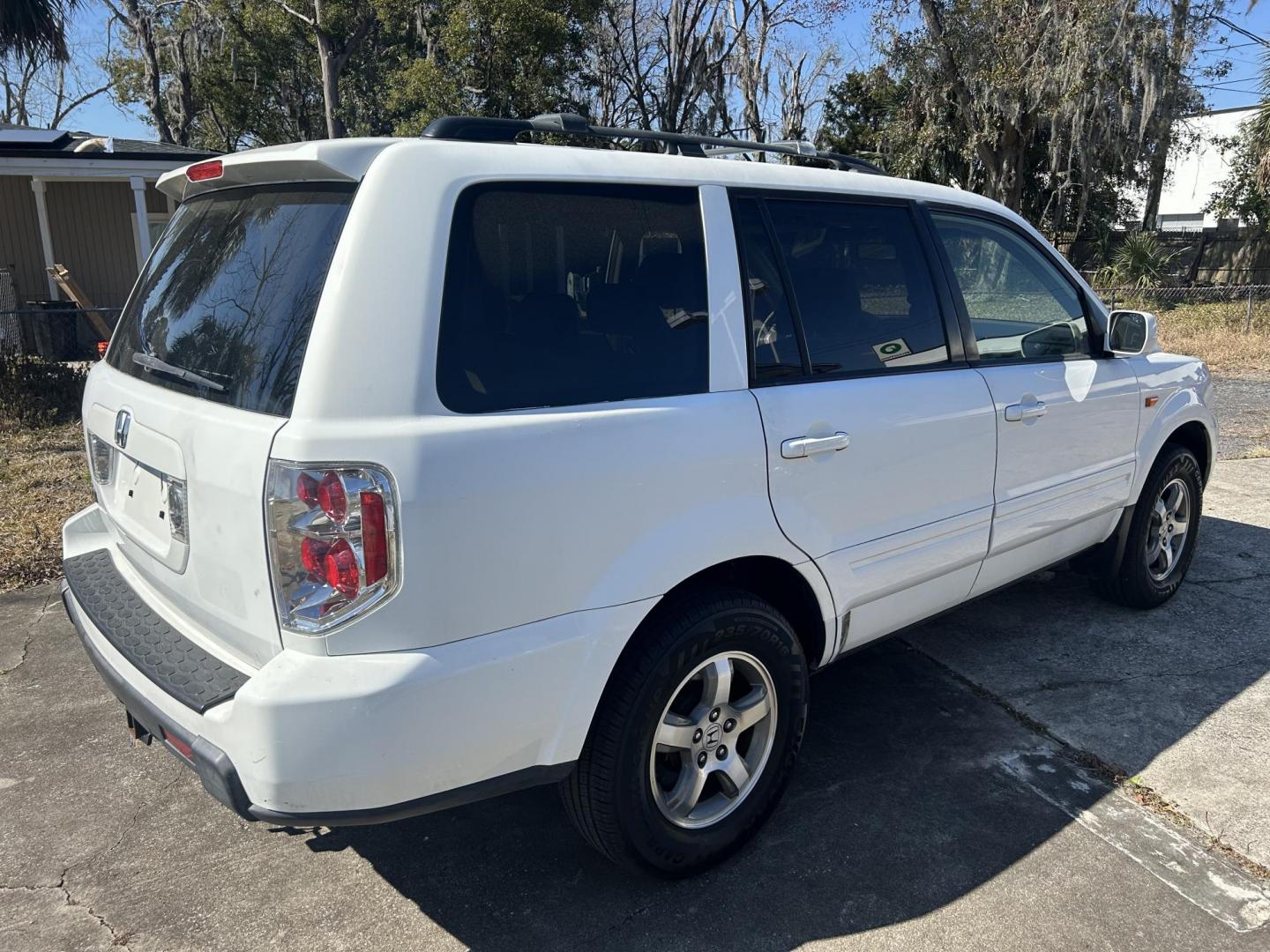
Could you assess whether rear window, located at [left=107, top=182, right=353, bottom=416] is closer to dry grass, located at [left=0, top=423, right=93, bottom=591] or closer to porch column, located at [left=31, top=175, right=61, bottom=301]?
dry grass, located at [left=0, top=423, right=93, bottom=591]

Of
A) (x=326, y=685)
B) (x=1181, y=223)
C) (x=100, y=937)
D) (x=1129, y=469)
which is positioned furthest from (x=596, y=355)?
(x=1181, y=223)

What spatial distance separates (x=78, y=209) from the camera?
54.3 feet

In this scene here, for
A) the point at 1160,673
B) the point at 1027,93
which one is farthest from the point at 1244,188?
the point at 1160,673

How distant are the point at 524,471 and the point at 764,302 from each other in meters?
1.04

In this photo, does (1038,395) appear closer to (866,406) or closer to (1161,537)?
(866,406)

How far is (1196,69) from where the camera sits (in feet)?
68.7

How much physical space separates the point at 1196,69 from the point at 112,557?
24571mm

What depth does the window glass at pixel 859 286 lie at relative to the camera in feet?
9.60

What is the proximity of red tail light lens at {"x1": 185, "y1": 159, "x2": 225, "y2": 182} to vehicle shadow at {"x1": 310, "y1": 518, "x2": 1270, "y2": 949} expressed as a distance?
6.38 ft

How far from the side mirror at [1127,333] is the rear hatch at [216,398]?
3.26 meters

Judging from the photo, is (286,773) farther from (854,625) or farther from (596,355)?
(854,625)

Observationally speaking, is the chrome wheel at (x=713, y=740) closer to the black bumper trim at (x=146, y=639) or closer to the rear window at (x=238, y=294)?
the black bumper trim at (x=146, y=639)

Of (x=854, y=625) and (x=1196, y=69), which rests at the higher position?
(x=1196, y=69)

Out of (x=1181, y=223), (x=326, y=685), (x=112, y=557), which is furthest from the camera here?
(x=1181, y=223)
